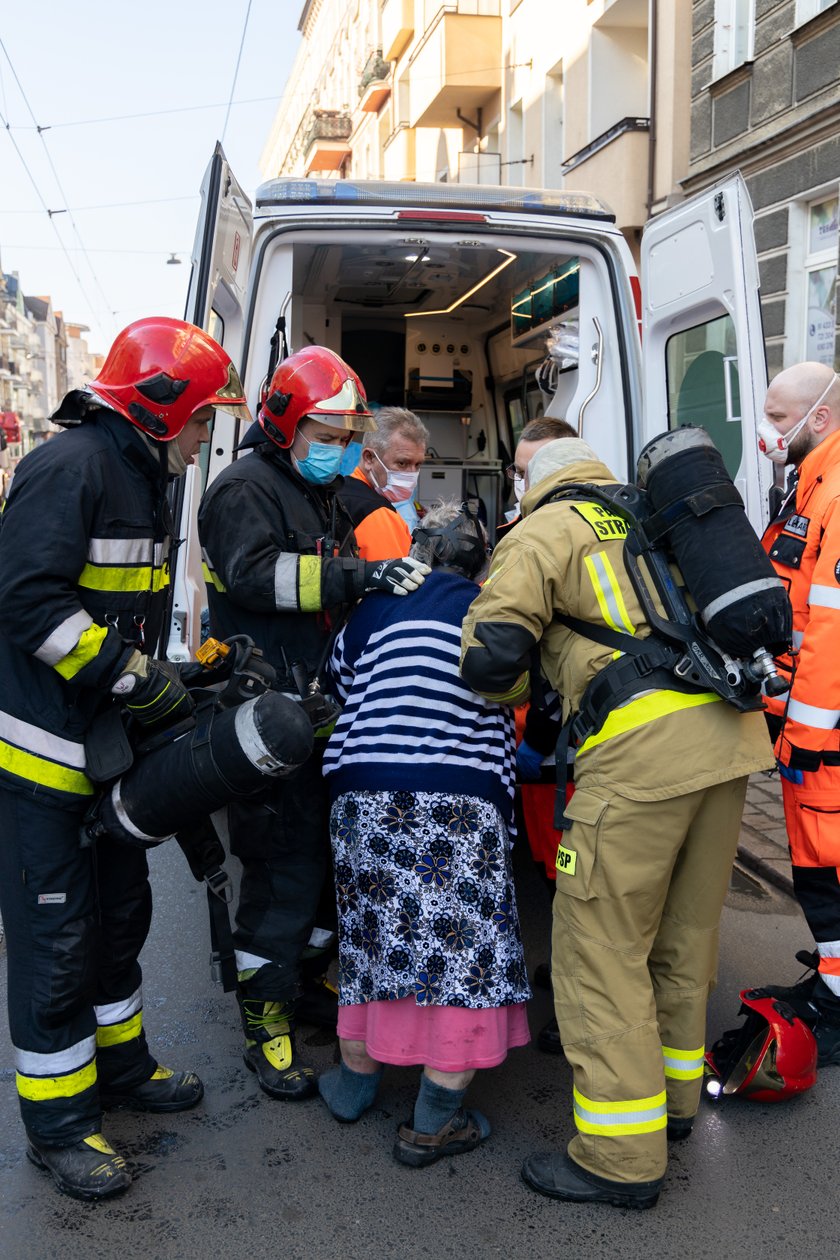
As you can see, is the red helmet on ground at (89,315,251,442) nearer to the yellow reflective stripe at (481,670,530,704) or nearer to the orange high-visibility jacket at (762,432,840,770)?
the yellow reflective stripe at (481,670,530,704)

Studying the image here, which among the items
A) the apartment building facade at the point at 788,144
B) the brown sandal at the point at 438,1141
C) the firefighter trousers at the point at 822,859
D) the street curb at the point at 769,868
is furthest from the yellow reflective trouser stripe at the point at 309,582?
the apartment building facade at the point at 788,144

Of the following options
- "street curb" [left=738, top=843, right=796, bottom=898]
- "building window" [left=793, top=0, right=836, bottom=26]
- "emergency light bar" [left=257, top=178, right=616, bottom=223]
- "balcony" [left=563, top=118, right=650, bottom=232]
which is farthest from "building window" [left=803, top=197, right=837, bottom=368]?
"street curb" [left=738, top=843, right=796, bottom=898]

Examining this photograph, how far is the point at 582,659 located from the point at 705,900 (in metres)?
0.64

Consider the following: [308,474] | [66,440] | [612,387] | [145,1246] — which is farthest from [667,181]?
[145,1246]

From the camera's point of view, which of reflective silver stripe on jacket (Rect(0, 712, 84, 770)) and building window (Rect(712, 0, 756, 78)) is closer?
reflective silver stripe on jacket (Rect(0, 712, 84, 770))

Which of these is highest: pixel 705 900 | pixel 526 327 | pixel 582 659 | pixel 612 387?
pixel 526 327

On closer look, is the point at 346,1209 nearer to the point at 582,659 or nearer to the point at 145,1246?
the point at 145,1246

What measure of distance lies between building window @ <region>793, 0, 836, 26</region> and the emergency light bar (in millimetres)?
5269

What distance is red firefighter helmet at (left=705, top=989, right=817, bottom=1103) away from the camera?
284cm

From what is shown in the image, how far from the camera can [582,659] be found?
98.9 inches

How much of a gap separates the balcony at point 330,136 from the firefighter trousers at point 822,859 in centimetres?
3091

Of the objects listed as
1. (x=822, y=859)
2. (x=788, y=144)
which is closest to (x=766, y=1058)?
(x=822, y=859)

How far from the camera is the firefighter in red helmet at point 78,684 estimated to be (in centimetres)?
244

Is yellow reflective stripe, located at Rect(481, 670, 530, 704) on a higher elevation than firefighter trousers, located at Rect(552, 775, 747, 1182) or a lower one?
higher
